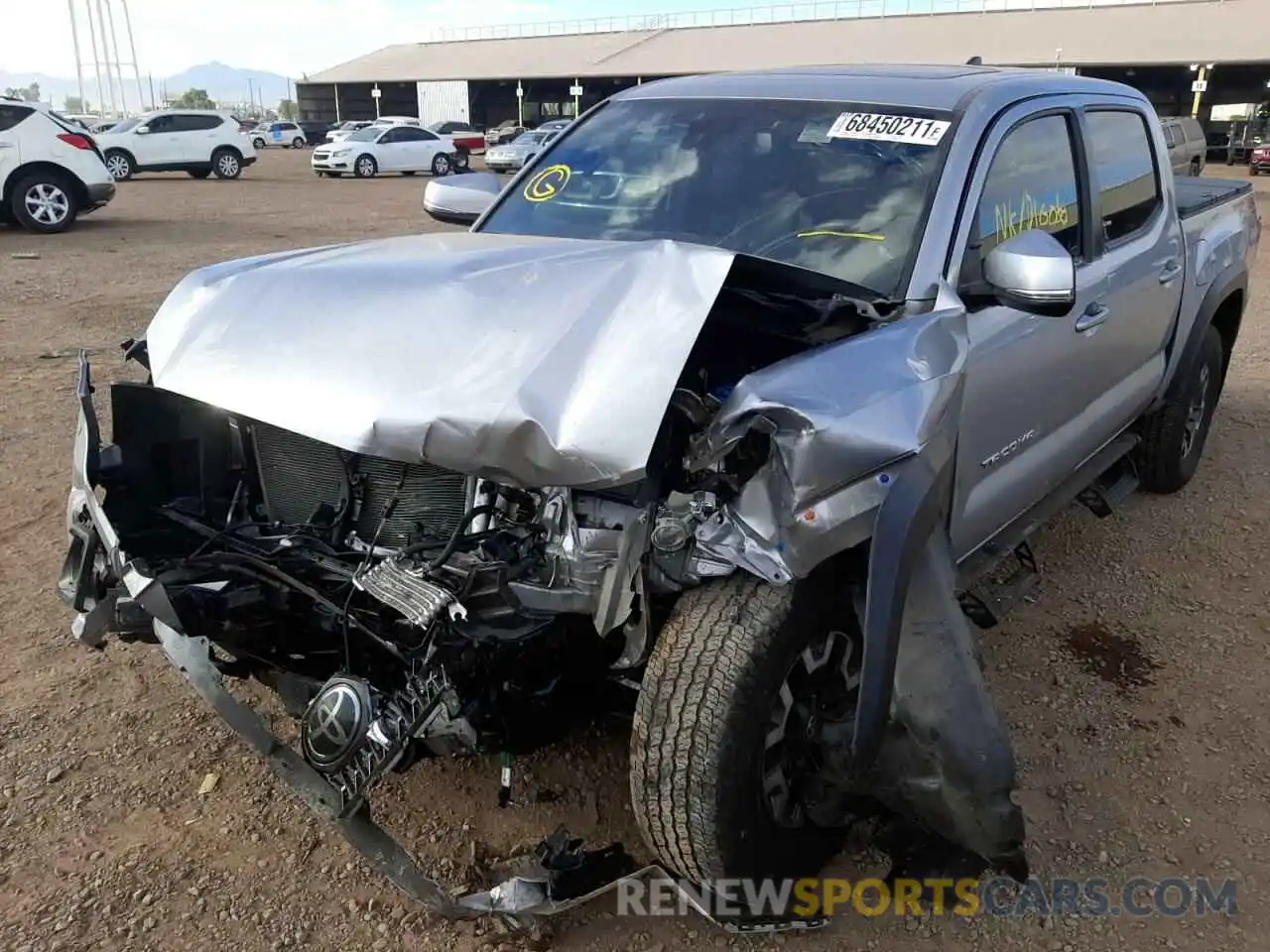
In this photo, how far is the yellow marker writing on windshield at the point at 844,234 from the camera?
3045 millimetres

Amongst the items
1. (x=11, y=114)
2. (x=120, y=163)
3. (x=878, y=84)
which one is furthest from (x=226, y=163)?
(x=878, y=84)

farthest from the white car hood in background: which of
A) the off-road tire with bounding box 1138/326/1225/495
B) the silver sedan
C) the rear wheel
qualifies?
the silver sedan

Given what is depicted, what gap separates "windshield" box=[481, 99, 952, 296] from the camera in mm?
3070

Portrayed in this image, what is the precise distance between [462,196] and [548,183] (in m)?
0.49

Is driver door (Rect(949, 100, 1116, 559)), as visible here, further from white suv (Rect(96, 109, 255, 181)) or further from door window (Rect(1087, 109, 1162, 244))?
white suv (Rect(96, 109, 255, 181))

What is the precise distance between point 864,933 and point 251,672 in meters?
1.70

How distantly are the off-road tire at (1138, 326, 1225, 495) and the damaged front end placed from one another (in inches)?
112

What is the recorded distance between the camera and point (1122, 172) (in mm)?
4066

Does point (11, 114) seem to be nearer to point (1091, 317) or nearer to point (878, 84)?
point (878, 84)

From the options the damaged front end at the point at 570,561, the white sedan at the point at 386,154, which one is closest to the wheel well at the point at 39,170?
the damaged front end at the point at 570,561

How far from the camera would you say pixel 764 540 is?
88.1 inches

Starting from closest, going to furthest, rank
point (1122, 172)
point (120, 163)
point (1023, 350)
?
point (1023, 350), point (1122, 172), point (120, 163)

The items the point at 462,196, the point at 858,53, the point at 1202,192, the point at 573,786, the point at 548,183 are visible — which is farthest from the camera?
the point at 858,53

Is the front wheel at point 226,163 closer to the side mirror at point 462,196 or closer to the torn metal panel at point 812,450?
the side mirror at point 462,196
